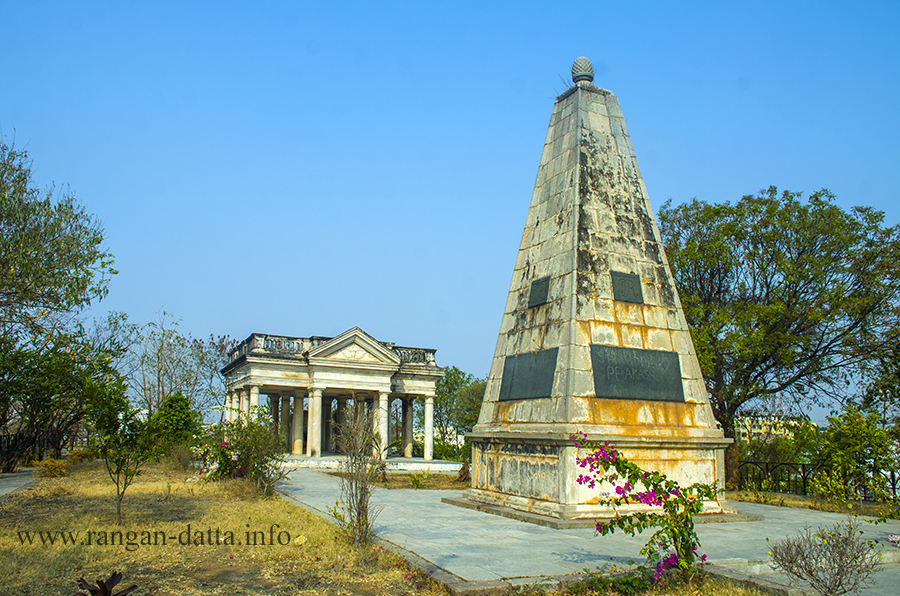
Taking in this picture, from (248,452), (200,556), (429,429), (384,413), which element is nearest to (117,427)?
(200,556)

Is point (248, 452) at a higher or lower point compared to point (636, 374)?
lower

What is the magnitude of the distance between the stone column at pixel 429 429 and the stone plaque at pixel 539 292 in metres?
20.5

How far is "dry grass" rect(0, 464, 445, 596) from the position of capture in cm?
579

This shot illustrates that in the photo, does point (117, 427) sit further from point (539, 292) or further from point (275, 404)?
point (275, 404)

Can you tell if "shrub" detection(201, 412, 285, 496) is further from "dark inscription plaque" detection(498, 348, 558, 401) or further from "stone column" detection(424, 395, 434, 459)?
"stone column" detection(424, 395, 434, 459)

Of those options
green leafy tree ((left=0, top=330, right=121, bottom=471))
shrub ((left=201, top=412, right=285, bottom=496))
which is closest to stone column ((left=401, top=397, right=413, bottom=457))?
green leafy tree ((left=0, top=330, right=121, bottom=471))

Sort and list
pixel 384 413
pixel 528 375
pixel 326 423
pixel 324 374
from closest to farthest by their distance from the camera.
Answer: pixel 528 375 < pixel 324 374 < pixel 384 413 < pixel 326 423

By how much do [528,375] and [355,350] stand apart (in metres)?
19.3

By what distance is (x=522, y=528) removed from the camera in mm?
9023

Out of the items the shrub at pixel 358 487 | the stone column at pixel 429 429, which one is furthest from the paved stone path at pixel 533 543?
the stone column at pixel 429 429

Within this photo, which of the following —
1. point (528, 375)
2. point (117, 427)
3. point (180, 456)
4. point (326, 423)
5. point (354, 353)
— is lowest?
point (326, 423)

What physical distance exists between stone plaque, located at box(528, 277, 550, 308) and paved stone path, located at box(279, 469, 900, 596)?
382 centimetres

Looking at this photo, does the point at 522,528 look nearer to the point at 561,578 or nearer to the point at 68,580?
the point at 561,578

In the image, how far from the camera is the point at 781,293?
17.8 metres
